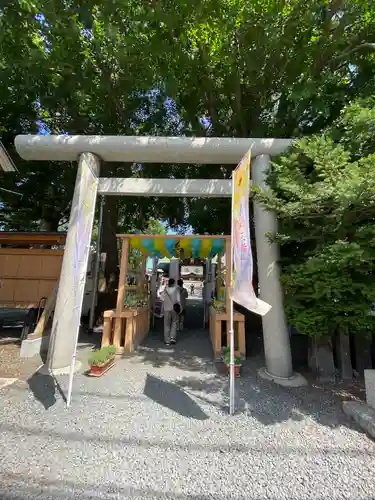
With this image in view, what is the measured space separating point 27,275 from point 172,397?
594 centimetres

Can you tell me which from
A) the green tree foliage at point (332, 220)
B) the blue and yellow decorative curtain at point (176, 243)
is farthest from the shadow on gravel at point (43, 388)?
the green tree foliage at point (332, 220)

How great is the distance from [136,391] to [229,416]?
163cm

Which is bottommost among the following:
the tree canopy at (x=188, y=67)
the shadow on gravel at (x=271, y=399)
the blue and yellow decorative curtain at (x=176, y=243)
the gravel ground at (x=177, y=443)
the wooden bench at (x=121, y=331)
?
the gravel ground at (x=177, y=443)

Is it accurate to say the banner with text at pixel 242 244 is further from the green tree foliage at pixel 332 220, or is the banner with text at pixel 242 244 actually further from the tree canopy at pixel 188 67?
the tree canopy at pixel 188 67

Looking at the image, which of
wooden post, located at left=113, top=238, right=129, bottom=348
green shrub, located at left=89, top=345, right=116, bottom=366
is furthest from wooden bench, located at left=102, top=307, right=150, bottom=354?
green shrub, located at left=89, top=345, right=116, bottom=366

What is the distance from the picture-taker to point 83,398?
4.35 meters

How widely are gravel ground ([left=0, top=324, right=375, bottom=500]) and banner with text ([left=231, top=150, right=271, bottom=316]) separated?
163 cm

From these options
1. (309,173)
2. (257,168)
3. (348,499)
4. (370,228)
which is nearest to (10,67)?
(257,168)

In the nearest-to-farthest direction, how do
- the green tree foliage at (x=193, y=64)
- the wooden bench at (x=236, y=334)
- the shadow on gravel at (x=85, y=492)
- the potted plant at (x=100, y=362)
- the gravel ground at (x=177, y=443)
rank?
the shadow on gravel at (x=85, y=492), the gravel ground at (x=177, y=443), the potted plant at (x=100, y=362), the green tree foliage at (x=193, y=64), the wooden bench at (x=236, y=334)

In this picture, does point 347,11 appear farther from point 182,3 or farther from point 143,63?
point 143,63

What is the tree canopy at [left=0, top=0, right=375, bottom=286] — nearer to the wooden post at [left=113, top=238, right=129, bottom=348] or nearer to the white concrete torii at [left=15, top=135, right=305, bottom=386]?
the white concrete torii at [left=15, top=135, right=305, bottom=386]

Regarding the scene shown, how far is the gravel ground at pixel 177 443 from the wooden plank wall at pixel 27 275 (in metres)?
3.57

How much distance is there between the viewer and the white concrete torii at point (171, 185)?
5320 mm

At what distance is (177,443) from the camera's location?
3254mm
